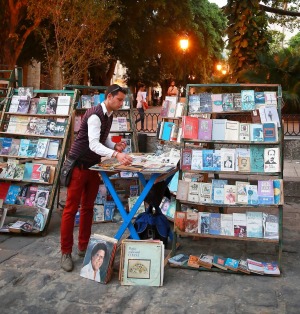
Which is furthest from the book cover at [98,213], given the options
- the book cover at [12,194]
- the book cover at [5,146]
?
the book cover at [5,146]

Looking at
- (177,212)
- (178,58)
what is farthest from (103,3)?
(177,212)

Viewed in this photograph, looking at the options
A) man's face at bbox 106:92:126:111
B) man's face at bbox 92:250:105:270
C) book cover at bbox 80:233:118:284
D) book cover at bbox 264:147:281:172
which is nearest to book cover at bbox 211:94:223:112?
book cover at bbox 264:147:281:172

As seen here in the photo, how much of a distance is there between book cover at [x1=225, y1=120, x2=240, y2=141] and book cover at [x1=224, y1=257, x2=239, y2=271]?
3.99 feet

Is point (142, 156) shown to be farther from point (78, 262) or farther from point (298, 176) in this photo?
point (298, 176)

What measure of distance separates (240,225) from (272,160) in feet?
2.38

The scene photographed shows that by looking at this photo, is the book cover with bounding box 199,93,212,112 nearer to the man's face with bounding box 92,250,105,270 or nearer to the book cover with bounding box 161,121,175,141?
the book cover with bounding box 161,121,175,141

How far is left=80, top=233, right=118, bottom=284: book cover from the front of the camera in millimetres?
3791

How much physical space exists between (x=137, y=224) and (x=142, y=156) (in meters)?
0.76

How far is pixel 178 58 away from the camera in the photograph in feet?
78.3

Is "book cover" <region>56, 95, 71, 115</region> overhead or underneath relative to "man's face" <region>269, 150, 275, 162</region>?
overhead

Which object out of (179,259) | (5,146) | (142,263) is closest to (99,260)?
(142,263)

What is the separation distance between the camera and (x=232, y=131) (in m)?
4.24

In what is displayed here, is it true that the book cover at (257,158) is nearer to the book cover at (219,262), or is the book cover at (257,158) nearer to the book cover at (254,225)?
the book cover at (254,225)

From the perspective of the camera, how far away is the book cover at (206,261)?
4047 mm
